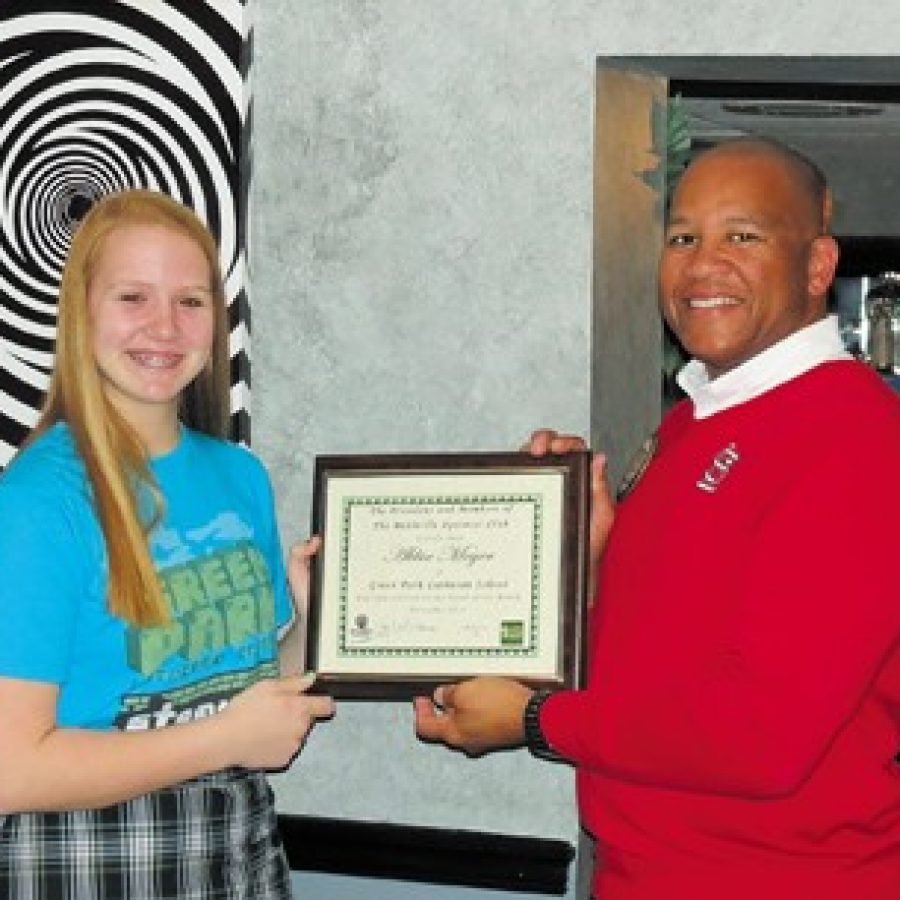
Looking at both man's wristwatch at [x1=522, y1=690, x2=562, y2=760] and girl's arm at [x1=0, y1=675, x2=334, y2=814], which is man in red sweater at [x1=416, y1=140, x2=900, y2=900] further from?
girl's arm at [x1=0, y1=675, x2=334, y2=814]

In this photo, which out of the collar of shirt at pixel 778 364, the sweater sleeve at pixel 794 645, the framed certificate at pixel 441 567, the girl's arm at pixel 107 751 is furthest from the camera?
the framed certificate at pixel 441 567

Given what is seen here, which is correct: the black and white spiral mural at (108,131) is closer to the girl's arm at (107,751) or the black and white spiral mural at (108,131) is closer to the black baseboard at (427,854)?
the black baseboard at (427,854)

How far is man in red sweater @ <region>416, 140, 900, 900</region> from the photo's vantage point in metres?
2.25

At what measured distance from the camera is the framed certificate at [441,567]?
2764 mm

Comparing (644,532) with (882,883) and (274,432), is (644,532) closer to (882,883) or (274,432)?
(882,883)

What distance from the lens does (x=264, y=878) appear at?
260 cm

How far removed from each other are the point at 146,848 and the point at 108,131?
55.9 inches

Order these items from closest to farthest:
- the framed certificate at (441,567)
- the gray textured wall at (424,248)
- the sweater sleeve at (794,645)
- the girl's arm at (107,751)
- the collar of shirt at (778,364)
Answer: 1. the sweater sleeve at (794,645)
2. the girl's arm at (107,751)
3. the collar of shirt at (778,364)
4. the framed certificate at (441,567)
5. the gray textured wall at (424,248)

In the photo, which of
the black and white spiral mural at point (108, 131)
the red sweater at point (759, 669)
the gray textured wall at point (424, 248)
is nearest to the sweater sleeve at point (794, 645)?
the red sweater at point (759, 669)

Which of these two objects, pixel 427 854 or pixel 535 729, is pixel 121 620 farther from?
pixel 427 854

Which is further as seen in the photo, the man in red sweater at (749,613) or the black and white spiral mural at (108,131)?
the black and white spiral mural at (108,131)

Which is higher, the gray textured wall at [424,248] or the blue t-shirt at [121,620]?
the gray textured wall at [424,248]

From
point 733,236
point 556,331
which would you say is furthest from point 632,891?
point 556,331

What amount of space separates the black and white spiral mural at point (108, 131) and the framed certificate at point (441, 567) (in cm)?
58
